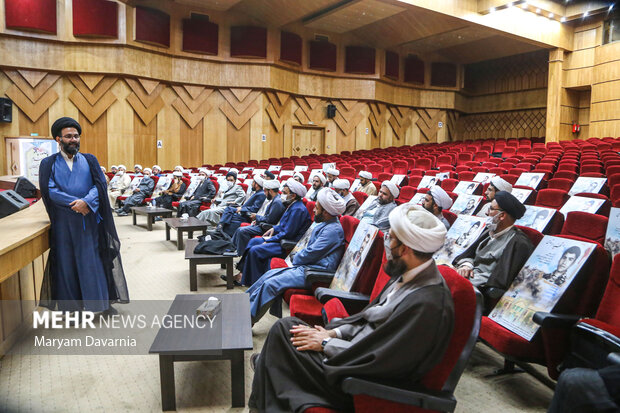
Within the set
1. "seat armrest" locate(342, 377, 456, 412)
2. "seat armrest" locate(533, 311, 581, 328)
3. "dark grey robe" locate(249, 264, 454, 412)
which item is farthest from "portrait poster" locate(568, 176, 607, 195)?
"seat armrest" locate(342, 377, 456, 412)

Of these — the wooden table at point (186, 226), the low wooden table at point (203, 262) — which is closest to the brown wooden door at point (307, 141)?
the wooden table at point (186, 226)

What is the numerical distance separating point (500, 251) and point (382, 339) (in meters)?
1.46

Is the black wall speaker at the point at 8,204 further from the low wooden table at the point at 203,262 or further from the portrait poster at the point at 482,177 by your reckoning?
the portrait poster at the point at 482,177

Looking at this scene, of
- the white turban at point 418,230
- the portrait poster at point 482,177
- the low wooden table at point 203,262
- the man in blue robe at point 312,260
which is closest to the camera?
the white turban at point 418,230

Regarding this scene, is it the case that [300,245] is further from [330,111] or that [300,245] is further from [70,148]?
[330,111]

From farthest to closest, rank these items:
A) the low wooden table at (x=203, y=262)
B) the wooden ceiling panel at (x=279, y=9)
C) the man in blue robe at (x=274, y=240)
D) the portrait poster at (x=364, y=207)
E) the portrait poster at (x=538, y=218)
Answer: the wooden ceiling panel at (x=279, y=9) → the portrait poster at (x=364, y=207) → the low wooden table at (x=203, y=262) → the man in blue robe at (x=274, y=240) → the portrait poster at (x=538, y=218)

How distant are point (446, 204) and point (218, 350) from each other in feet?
8.69

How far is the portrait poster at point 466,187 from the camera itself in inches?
217

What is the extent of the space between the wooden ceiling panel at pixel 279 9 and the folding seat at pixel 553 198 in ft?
30.5

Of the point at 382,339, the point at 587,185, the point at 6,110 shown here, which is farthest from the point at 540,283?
the point at 6,110

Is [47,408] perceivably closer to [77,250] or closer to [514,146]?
[77,250]

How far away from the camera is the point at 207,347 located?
201 cm

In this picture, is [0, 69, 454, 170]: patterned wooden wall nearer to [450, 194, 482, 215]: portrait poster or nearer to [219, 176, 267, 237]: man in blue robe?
[219, 176, 267, 237]: man in blue robe

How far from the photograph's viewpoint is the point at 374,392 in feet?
4.71
